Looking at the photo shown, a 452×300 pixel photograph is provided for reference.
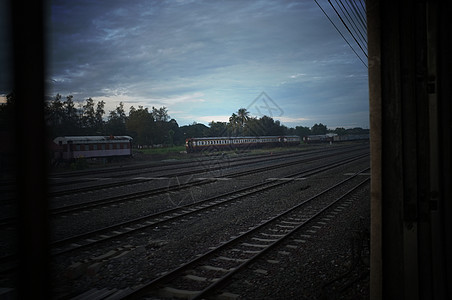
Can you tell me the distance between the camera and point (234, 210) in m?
8.80

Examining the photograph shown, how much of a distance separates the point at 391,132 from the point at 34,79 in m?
2.88

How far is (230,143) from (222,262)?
42.5 metres

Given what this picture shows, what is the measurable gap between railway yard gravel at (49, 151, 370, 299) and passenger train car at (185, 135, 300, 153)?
3538 cm

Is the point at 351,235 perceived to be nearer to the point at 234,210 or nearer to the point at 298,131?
the point at 234,210

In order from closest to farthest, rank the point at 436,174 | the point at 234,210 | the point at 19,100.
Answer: the point at 19,100 → the point at 436,174 → the point at 234,210

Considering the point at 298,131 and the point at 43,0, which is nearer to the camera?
the point at 43,0

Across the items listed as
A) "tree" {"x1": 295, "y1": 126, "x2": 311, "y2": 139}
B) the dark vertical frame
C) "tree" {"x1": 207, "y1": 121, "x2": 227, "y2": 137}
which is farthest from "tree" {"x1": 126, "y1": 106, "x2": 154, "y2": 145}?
"tree" {"x1": 295, "y1": 126, "x2": 311, "y2": 139}

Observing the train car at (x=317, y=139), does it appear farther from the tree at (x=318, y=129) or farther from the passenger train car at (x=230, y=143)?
the tree at (x=318, y=129)

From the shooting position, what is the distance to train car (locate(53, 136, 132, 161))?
28984 millimetres

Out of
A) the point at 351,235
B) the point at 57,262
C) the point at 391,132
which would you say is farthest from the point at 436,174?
the point at 57,262

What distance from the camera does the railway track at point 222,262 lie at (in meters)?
4.07

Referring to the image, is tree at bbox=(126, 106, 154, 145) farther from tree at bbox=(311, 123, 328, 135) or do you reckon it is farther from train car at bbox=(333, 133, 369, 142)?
tree at bbox=(311, 123, 328, 135)

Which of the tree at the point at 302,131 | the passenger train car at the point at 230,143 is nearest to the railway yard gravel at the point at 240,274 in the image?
the passenger train car at the point at 230,143

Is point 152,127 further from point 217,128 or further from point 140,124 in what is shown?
point 217,128
